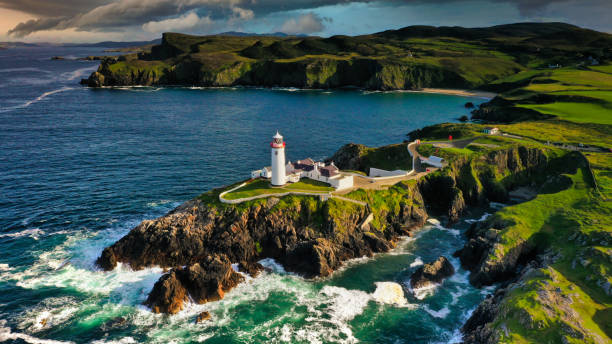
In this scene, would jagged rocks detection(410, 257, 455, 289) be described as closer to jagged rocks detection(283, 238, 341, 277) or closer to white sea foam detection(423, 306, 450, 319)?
white sea foam detection(423, 306, 450, 319)

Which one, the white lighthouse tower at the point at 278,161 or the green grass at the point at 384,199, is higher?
the white lighthouse tower at the point at 278,161

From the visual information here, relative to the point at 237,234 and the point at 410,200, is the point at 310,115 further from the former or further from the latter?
the point at 237,234

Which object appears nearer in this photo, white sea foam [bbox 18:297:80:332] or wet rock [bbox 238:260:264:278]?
white sea foam [bbox 18:297:80:332]

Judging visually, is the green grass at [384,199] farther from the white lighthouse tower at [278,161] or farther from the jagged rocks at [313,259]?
the white lighthouse tower at [278,161]

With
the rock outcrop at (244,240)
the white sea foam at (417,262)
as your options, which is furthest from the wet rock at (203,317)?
the white sea foam at (417,262)

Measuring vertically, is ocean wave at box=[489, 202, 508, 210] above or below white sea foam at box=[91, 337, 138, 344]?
above

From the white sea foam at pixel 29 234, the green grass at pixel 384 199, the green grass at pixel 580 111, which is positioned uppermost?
the green grass at pixel 580 111

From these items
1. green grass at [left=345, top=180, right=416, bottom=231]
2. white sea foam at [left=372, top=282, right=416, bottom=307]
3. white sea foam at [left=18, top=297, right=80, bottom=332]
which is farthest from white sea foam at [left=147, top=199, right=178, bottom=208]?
white sea foam at [left=372, top=282, right=416, bottom=307]
